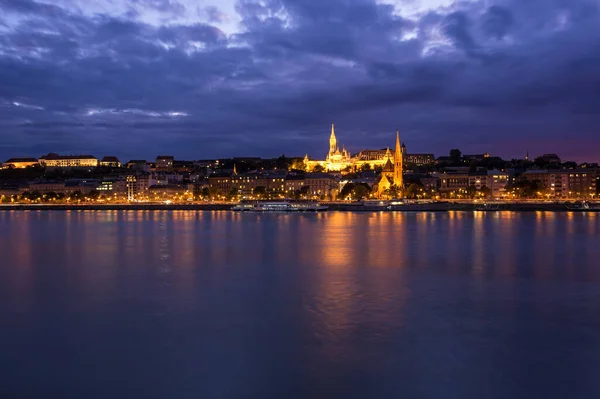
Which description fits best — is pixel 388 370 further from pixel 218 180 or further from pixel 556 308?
pixel 218 180

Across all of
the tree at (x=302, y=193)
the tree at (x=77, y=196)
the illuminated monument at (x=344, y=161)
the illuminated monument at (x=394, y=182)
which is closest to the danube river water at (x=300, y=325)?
the illuminated monument at (x=394, y=182)

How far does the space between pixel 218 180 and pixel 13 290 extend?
200ft

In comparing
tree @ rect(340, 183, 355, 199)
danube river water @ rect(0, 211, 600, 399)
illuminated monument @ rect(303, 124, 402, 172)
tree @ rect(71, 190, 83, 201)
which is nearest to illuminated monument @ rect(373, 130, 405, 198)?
tree @ rect(340, 183, 355, 199)

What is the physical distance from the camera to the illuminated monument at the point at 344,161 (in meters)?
94.7

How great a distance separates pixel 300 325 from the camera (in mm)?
8422

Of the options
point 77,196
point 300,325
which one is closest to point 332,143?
point 77,196

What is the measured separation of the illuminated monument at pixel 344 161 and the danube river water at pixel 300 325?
77642 mm

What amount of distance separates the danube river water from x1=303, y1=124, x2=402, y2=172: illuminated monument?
77.6m

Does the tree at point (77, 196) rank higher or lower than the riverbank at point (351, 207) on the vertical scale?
higher

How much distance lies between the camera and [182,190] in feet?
227

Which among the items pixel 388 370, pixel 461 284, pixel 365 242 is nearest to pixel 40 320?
pixel 388 370

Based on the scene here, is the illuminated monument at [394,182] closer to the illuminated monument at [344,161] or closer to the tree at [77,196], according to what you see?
the illuminated monument at [344,161]

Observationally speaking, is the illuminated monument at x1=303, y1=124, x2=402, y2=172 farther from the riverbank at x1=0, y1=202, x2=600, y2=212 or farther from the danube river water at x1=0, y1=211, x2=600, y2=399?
the danube river water at x1=0, y1=211, x2=600, y2=399

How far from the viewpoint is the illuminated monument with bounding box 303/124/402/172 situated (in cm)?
9469
